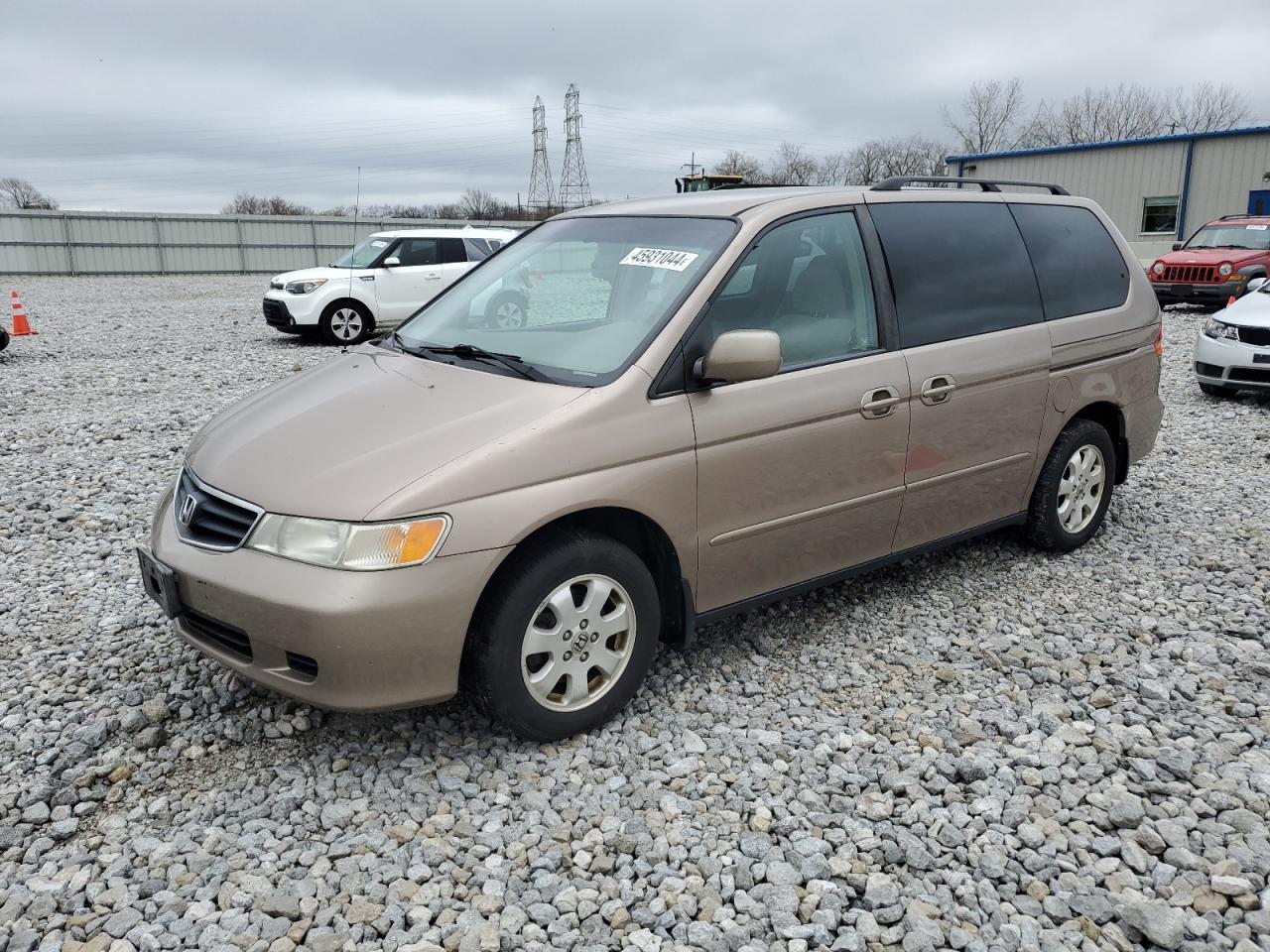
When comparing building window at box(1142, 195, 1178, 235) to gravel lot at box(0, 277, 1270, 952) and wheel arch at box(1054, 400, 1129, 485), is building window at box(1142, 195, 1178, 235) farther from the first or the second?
gravel lot at box(0, 277, 1270, 952)

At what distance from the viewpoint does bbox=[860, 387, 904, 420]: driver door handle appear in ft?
12.7

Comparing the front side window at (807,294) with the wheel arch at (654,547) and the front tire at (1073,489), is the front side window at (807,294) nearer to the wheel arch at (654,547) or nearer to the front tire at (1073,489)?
the wheel arch at (654,547)

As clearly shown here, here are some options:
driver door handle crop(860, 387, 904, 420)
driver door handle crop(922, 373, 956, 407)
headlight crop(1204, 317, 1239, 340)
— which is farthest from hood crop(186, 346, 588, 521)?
headlight crop(1204, 317, 1239, 340)

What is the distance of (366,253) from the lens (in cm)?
1468

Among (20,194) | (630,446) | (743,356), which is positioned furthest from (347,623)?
(20,194)

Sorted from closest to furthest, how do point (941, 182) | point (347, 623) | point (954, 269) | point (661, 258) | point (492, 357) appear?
1. point (347, 623)
2. point (492, 357)
3. point (661, 258)
4. point (954, 269)
5. point (941, 182)

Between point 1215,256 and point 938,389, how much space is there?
16.2 m

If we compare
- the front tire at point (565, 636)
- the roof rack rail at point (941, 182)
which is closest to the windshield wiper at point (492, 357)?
the front tire at point (565, 636)

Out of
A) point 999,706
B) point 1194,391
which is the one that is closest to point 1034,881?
point 999,706

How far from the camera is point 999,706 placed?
11.9ft

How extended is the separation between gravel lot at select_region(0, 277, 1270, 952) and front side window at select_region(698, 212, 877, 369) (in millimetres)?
1284

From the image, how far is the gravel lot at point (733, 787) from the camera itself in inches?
102

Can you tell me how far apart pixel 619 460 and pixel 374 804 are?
Answer: 4.43 ft

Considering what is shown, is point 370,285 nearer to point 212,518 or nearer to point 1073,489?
point 1073,489
